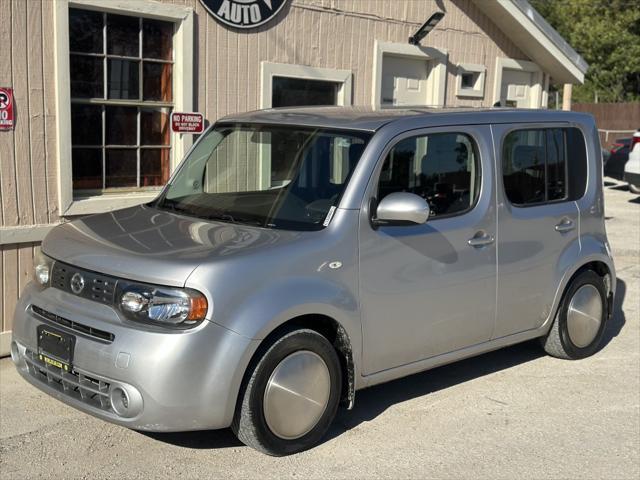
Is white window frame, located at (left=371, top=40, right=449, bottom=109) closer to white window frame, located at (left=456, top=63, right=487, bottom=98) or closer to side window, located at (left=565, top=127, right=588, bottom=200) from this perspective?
white window frame, located at (left=456, top=63, right=487, bottom=98)

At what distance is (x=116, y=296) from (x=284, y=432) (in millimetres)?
1141

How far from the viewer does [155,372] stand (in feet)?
12.3

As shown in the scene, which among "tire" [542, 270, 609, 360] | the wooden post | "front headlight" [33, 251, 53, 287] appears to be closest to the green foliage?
the wooden post

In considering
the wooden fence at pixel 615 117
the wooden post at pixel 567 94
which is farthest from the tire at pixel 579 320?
the wooden fence at pixel 615 117

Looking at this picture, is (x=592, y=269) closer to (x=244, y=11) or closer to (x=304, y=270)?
(x=304, y=270)

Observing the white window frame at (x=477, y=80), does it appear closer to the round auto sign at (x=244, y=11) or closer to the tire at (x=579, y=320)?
the round auto sign at (x=244, y=11)

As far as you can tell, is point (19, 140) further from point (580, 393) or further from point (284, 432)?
point (580, 393)

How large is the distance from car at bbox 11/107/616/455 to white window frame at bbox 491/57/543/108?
4527 mm

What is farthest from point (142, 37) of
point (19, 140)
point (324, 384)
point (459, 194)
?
point (324, 384)

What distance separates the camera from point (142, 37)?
6.77m

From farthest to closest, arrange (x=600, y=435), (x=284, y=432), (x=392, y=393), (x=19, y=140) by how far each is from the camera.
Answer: (x=19, y=140) < (x=392, y=393) < (x=600, y=435) < (x=284, y=432)

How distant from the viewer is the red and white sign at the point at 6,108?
584 cm

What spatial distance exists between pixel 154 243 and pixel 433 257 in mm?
1663

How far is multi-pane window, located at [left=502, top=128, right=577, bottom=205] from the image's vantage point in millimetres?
5375
